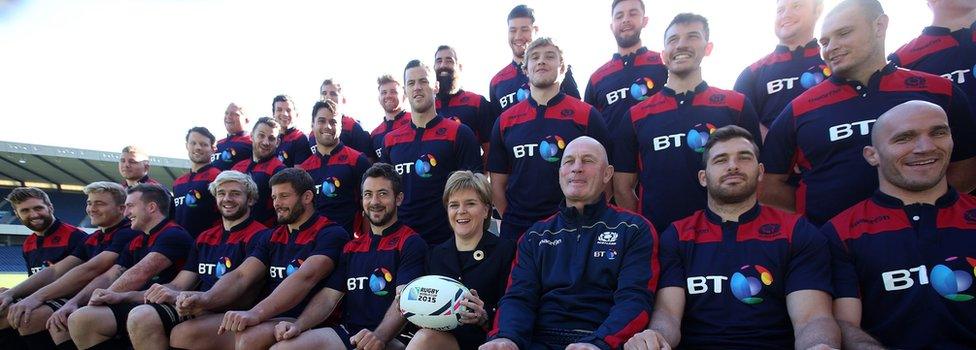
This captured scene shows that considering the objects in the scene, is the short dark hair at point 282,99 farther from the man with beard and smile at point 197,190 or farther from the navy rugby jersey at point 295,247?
the navy rugby jersey at point 295,247

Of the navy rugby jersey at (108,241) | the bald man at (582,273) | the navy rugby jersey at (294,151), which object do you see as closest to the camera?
the bald man at (582,273)

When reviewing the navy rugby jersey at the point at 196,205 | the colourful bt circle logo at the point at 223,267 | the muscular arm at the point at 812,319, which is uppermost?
the navy rugby jersey at the point at 196,205

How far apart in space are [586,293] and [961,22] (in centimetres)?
331

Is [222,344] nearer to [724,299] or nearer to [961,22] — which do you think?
[724,299]

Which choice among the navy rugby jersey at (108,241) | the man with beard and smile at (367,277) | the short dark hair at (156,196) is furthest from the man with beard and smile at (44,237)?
the man with beard and smile at (367,277)

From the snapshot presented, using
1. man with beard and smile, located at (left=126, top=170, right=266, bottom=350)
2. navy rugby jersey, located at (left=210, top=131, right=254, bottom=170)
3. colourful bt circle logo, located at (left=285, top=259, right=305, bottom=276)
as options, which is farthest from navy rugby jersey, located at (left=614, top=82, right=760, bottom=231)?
navy rugby jersey, located at (left=210, top=131, right=254, bottom=170)

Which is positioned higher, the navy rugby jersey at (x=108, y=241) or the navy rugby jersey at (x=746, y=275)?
the navy rugby jersey at (x=108, y=241)

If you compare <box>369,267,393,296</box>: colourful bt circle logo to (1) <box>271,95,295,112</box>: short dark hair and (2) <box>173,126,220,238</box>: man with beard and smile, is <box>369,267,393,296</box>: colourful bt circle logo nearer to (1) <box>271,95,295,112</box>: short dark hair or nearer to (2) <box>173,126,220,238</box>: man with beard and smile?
(2) <box>173,126,220,238</box>: man with beard and smile

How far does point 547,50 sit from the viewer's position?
483 centimetres

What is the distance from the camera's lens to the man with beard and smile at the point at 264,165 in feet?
21.3

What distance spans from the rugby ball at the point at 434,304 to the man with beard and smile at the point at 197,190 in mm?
4538

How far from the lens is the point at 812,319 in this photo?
2.66 m

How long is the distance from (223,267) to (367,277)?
65.7 inches

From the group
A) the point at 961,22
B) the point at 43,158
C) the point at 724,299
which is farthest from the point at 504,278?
the point at 43,158
